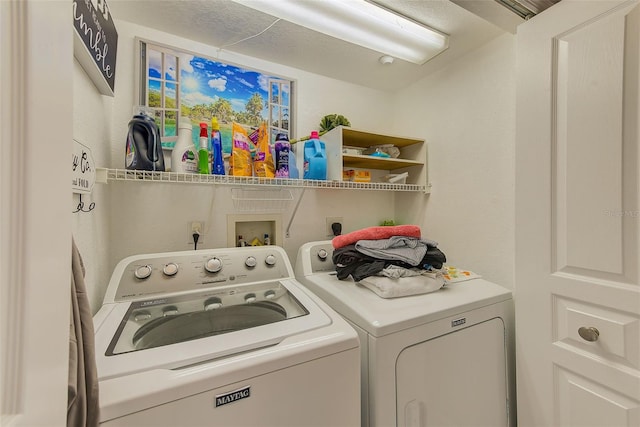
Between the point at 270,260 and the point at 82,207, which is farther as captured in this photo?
the point at 270,260

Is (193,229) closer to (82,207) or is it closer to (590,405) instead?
(82,207)

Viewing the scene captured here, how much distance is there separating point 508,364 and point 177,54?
7.90 ft

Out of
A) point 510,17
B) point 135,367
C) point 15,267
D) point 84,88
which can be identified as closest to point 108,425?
point 135,367

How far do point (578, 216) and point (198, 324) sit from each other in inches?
60.8

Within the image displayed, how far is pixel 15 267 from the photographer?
0.30 meters

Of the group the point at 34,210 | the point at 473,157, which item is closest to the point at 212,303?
A: the point at 34,210

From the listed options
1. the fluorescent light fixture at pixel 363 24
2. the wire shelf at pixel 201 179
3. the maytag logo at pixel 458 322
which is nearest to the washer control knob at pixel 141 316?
the wire shelf at pixel 201 179

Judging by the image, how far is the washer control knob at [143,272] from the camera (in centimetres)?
112

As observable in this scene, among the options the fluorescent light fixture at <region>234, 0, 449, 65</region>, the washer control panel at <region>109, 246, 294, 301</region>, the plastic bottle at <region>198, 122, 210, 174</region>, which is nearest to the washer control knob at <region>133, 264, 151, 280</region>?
the washer control panel at <region>109, 246, 294, 301</region>

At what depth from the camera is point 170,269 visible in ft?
3.83

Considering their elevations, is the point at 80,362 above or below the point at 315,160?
below

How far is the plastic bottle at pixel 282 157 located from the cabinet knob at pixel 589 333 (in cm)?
143

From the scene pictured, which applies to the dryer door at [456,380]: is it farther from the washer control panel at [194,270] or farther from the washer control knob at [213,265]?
the washer control knob at [213,265]

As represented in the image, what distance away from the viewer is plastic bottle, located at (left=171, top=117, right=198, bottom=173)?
3.96 feet
